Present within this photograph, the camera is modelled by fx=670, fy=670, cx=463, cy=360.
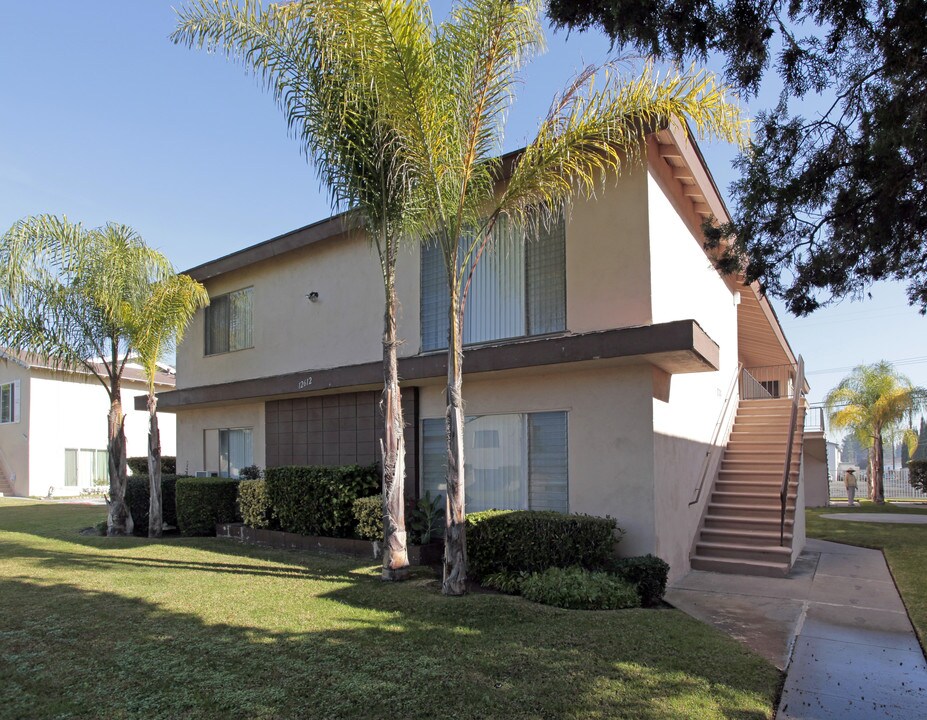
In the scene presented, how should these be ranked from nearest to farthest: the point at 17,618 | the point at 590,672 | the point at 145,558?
1. the point at 590,672
2. the point at 17,618
3. the point at 145,558

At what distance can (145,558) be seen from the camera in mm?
10727

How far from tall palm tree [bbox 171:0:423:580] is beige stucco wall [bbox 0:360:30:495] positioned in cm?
2574

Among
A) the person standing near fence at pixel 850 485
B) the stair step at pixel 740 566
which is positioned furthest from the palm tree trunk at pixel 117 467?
the person standing near fence at pixel 850 485

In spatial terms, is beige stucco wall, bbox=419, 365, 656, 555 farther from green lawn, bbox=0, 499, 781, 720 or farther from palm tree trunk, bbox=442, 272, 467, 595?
palm tree trunk, bbox=442, 272, 467, 595

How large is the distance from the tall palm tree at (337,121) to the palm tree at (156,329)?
6.33 metres

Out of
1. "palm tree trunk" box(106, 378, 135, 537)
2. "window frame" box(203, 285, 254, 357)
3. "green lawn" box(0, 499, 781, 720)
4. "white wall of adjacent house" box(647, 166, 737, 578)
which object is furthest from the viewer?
"window frame" box(203, 285, 254, 357)

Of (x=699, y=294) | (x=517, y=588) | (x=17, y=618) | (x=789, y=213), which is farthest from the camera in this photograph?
(x=699, y=294)

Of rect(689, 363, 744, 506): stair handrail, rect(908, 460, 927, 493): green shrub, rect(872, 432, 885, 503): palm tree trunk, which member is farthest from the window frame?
rect(872, 432, 885, 503): palm tree trunk

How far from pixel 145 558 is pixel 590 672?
8296 millimetres

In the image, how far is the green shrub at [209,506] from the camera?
13.5 meters

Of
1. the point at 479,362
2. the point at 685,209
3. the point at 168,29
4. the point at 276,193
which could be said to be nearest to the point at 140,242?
the point at 276,193

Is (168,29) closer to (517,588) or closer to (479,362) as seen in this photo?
(479,362)

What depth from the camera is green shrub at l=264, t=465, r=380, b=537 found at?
36.3 feet

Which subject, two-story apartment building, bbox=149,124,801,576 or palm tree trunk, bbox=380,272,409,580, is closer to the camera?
palm tree trunk, bbox=380,272,409,580
